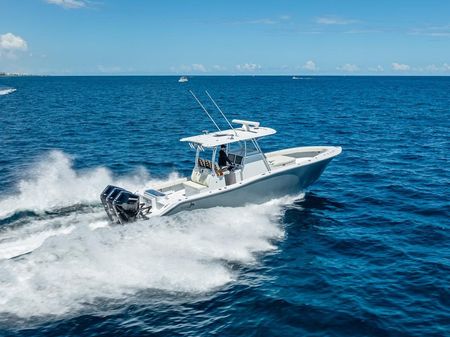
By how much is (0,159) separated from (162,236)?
18.5m

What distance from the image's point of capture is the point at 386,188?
2059cm

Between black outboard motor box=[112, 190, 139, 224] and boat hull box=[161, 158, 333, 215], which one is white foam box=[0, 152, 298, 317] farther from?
black outboard motor box=[112, 190, 139, 224]

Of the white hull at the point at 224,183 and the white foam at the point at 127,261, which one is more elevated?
the white hull at the point at 224,183

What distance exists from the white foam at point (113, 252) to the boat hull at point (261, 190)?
12.9 inches

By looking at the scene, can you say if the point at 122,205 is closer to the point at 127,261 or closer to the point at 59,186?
the point at 127,261

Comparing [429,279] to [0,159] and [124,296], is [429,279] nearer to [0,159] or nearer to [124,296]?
[124,296]

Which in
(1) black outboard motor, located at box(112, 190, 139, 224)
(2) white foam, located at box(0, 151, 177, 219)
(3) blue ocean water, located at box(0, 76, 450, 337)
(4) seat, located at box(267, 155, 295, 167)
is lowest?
(3) blue ocean water, located at box(0, 76, 450, 337)

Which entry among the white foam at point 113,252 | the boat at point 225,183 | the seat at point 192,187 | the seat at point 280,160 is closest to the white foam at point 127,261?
the white foam at point 113,252

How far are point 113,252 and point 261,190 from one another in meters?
6.79

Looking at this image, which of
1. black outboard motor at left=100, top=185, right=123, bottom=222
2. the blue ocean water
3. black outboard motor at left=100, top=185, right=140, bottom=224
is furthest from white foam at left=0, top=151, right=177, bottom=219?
black outboard motor at left=100, top=185, right=140, bottom=224

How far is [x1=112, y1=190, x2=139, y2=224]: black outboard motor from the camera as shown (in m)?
14.2

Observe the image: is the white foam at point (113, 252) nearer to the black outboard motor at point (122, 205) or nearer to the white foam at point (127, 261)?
the white foam at point (127, 261)

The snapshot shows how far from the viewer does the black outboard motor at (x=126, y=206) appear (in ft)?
46.7

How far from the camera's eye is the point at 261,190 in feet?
55.2
